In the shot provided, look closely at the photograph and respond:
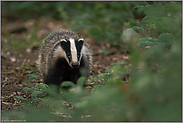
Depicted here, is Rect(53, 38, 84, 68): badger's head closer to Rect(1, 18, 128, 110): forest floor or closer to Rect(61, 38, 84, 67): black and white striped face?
Rect(61, 38, 84, 67): black and white striped face

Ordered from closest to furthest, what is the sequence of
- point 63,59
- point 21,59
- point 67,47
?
1. point 67,47
2. point 63,59
3. point 21,59

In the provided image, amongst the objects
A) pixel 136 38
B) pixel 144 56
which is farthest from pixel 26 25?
pixel 144 56

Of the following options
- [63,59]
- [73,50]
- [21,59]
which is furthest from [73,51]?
[21,59]

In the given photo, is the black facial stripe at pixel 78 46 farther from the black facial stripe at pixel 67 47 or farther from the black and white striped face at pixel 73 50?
the black facial stripe at pixel 67 47

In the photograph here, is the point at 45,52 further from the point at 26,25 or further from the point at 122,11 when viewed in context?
the point at 26,25

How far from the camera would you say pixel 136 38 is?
3.54 m

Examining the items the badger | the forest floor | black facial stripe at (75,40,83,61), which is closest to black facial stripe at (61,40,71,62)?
the badger

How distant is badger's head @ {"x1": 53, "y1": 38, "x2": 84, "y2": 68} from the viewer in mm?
3787

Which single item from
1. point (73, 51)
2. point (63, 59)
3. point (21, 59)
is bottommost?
point (21, 59)

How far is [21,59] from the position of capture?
6.24 meters

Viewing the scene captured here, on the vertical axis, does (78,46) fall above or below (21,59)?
above

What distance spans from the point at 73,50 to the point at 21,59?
2843mm

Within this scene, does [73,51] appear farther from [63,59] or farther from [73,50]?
[63,59]

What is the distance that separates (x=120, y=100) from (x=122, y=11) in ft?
20.3
